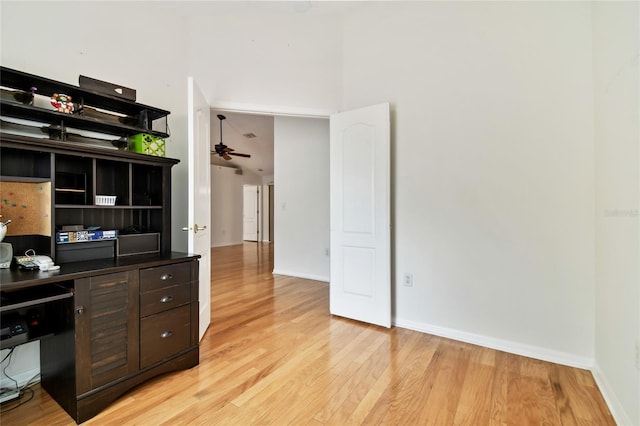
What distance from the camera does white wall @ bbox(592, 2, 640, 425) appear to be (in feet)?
4.73

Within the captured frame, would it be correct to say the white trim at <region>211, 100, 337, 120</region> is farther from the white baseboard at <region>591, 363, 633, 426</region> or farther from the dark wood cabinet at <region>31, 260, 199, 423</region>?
the white baseboard at <region>591, 363, 633, 426</region>

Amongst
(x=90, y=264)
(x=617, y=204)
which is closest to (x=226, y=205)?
(x=90, y=264)

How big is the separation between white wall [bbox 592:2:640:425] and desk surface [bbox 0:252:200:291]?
248 centimetres

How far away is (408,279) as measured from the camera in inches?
108

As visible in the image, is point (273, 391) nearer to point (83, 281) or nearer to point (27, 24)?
point (83, 281)

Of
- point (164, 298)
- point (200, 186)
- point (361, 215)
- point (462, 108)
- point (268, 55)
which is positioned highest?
point (268, 55)

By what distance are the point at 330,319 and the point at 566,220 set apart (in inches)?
83.2

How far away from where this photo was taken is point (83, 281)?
4.93 feet

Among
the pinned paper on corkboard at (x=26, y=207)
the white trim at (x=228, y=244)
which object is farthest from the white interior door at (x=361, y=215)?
the white trim at (x=228, y=244)

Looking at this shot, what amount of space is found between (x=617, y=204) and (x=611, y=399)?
3.57 feet

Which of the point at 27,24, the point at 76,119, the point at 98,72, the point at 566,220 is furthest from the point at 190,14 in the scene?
the point at 566,220

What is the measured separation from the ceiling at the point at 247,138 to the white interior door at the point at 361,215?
2.26 m

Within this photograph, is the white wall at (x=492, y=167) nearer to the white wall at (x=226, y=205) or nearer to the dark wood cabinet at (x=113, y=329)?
the dark wood cabinet at (x=113, y=329)

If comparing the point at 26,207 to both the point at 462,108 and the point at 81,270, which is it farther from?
the point at 462,108
